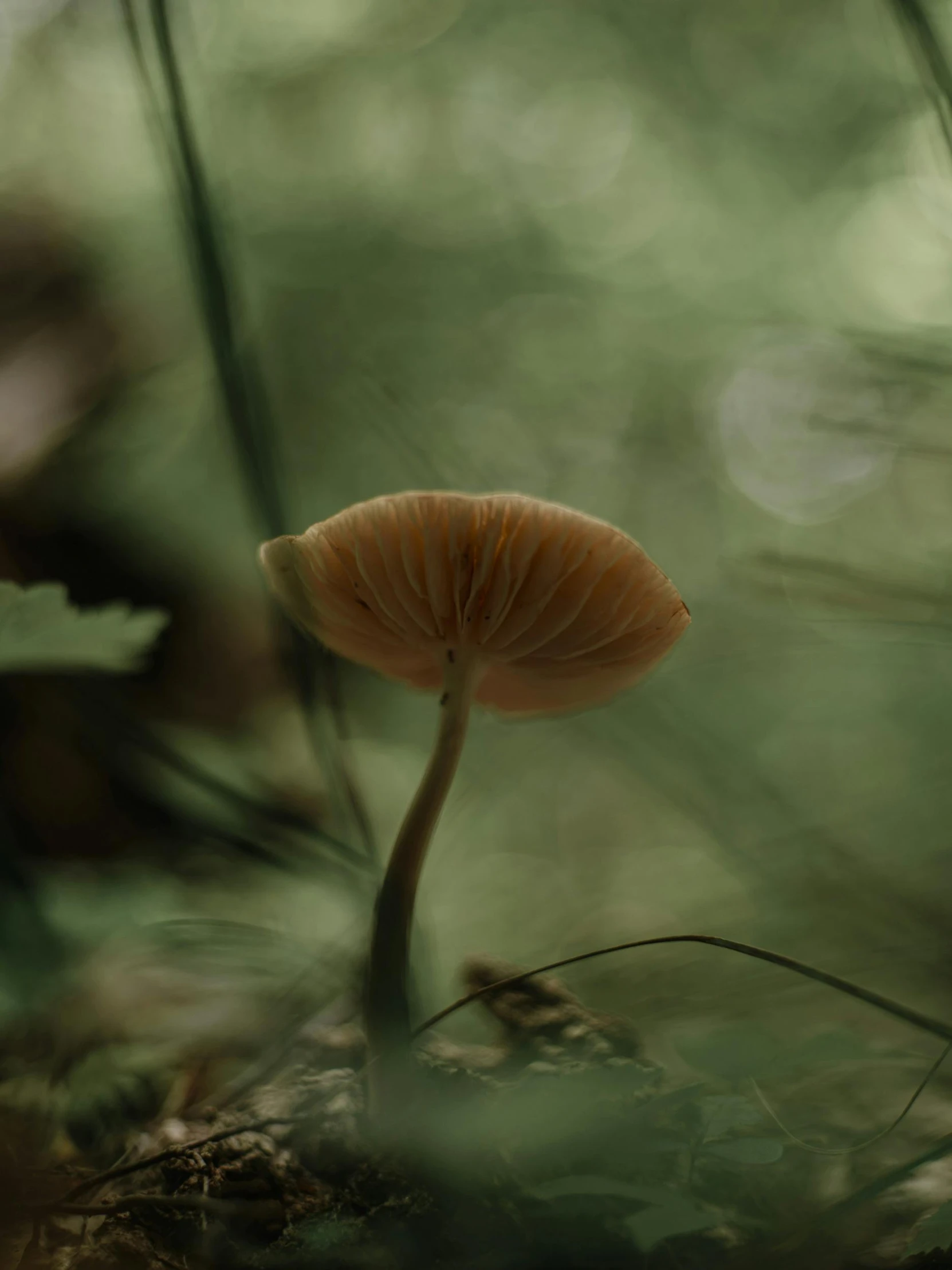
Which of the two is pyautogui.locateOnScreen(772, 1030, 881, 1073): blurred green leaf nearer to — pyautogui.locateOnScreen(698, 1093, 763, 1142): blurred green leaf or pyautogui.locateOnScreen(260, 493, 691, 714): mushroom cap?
pyautogui.locateOnScreen(698, 1093, 763, 1142): blurred green leaf

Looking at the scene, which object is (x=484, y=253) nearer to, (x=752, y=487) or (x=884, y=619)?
(x=752, y=487)

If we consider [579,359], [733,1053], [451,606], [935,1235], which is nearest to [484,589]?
[451,606]

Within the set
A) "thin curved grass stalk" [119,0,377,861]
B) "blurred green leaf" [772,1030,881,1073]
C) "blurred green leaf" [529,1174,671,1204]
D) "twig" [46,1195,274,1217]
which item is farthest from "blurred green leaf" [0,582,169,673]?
"blurred green leaf" [772,1030,881,1073]

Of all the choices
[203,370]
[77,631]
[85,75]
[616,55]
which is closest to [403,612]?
[77,631]

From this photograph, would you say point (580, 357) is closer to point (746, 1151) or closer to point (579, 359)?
point (579, 359)

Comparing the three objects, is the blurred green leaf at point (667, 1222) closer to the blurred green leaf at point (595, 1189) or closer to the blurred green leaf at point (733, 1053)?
the blurred green leaf at point (595, 1189)

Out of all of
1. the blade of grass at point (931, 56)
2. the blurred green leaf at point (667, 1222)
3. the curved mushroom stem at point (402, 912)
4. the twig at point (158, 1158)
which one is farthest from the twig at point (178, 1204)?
the blade of grass at point (931, 56)
